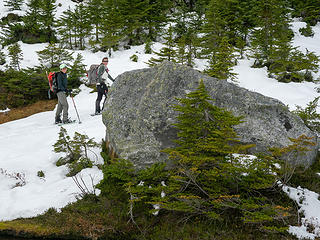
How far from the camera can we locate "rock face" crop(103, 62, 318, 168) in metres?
5.63

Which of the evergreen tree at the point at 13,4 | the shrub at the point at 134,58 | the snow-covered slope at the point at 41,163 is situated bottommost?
the snow-covered slope at the point at 41,163

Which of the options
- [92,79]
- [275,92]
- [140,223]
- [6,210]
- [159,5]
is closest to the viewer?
[140,223]

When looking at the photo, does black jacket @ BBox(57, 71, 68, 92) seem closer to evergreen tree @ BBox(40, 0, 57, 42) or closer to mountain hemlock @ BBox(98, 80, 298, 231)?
mountain hemlock @ BBox(98, 80, 298, 231)

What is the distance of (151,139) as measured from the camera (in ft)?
18.7

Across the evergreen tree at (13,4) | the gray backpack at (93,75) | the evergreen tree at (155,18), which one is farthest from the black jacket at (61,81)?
the evergreen tree at (13,4)

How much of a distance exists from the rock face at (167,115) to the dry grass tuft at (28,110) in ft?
35.3

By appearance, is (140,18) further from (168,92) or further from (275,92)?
(168,92)

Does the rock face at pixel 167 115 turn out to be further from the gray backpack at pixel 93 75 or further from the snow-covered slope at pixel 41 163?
the gray backpack at pixel 93 75

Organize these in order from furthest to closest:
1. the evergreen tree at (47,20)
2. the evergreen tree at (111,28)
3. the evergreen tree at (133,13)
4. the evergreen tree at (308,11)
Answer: the evergreen tree at (308,11)
the evergreen tree at (47,20)
the evergreen tree at (133,13)
the evergreen tree at (111,28)

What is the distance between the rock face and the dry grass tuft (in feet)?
35.3

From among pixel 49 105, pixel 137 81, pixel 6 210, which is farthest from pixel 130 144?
pixel 49 105

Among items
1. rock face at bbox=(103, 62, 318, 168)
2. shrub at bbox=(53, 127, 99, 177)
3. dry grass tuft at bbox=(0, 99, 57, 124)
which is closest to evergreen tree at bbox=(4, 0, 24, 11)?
dry grass tuft at bbox=(0, 99, 57, 124)

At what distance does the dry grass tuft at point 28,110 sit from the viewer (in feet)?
46.7

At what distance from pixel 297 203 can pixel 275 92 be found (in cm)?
1280
